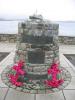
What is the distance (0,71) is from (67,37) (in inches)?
339

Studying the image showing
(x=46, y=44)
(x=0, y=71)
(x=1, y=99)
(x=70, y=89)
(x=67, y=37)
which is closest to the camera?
(x=1, y=99)

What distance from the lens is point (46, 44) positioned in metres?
7.45

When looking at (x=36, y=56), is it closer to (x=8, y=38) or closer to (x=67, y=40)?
(x=67, y=40)

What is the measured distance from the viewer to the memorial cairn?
734 cm

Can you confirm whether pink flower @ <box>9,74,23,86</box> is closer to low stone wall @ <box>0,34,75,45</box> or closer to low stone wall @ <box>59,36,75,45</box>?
low stone wall @ <box>0,34,75,45</box>

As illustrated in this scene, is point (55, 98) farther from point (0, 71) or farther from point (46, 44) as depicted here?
point (0, 71)

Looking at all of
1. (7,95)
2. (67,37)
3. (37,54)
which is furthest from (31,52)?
(67,37)

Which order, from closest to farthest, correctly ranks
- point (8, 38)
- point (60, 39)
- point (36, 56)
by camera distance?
point (36, 56), point (60, 39), point (8, 38)

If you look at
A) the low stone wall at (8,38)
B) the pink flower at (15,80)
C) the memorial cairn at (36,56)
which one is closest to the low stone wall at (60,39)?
the low stone wall at (8,38)

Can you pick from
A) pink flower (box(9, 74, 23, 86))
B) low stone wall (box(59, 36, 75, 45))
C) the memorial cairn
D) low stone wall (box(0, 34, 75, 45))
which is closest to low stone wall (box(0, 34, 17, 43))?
low stone wall (box(0, 34, 75, 45))

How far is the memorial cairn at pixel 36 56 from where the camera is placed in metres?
7.34

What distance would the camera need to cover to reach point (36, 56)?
7535 mm

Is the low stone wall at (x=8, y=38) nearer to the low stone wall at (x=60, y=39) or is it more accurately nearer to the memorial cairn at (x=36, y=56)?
the low stone wall at (x=60, y=39)

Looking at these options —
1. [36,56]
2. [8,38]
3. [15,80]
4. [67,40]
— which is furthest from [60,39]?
[15,80]
